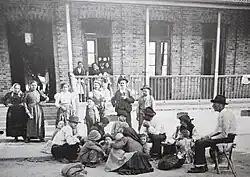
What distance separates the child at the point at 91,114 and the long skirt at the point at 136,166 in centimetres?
44

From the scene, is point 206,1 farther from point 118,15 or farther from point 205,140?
point 205,140

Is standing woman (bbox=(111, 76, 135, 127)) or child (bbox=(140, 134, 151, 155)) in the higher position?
standing woman (bbox=(111, 76, 135, 127))

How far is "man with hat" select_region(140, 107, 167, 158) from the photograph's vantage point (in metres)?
1.94

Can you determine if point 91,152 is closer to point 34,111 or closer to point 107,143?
point 107,143

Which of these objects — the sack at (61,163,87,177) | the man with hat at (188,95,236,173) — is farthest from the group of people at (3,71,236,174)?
the sack at (61,163,87,177)

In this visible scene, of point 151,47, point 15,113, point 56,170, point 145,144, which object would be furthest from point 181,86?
point 15,113

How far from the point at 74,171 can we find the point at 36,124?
0.55 m

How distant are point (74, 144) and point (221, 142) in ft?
4.04

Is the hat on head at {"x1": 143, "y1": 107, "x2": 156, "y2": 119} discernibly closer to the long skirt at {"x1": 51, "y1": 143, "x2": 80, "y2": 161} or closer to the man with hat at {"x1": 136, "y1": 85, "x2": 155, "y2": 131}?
the man with hat at {"x1": 136, "y1": 85, "x2": 155, "y2": 131}

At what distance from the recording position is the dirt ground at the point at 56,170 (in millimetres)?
1802

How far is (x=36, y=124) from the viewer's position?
6.56 feet

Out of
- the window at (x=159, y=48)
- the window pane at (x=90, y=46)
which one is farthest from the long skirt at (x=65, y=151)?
the window at (x=159, y=48)

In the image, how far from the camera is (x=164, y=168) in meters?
1.94

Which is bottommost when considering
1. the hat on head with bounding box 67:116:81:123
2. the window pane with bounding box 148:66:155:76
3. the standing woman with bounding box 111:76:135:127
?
the hat on head with bounding box 67:116:81:123
